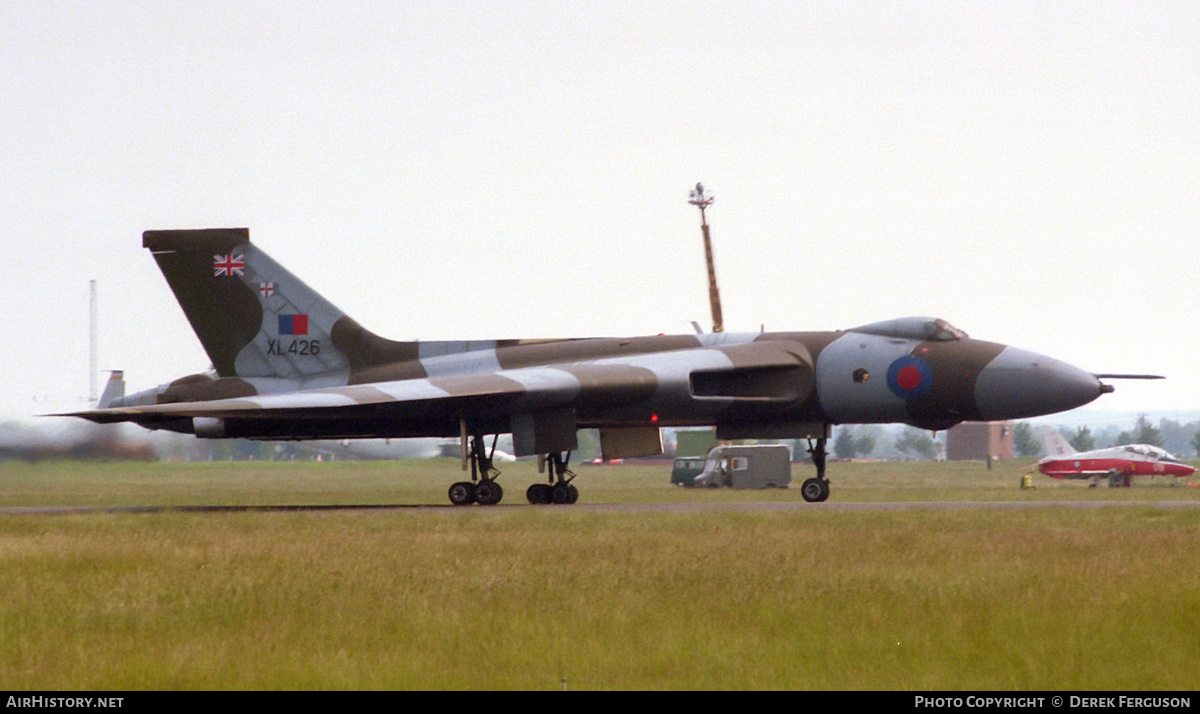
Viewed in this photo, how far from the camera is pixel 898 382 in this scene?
2609 centimetres

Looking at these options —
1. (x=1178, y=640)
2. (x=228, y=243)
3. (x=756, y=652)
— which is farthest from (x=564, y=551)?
(x=228, y=243)

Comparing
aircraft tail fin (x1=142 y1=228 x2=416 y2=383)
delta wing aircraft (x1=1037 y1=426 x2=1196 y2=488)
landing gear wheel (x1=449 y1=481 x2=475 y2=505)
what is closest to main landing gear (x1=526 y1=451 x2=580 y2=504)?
landing gear wheel (x1=449 y1=481 x2=475 y2=505)

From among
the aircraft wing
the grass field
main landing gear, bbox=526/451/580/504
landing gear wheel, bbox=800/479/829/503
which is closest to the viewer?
the grass field

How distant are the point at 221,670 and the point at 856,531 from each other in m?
10.6

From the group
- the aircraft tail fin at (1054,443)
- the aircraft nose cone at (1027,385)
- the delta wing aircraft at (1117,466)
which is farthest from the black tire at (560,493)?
the aircraft tail fin at (1054,443)

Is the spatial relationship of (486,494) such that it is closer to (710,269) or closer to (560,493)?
(560,493)

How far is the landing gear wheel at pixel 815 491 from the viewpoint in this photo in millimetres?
26698

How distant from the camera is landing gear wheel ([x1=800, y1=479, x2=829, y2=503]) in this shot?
26698 mm

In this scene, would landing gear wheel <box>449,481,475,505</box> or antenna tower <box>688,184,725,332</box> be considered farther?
antenna tower <box>688,184,725,332</box>

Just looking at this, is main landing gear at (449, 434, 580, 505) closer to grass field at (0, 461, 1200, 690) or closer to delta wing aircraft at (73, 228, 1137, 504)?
delta wing aircraft at (73, 228, 1137, 504)

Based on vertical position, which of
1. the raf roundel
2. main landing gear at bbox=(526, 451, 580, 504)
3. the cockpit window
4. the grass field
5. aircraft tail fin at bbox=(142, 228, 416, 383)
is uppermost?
aircraft tail fin at bbox=(142, 228, 416, 383)

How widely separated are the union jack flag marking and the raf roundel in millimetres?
13631

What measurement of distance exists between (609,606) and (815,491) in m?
16.3

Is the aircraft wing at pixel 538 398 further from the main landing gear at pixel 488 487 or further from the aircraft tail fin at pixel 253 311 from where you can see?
the aircraft tail fin at pixel 253 311
